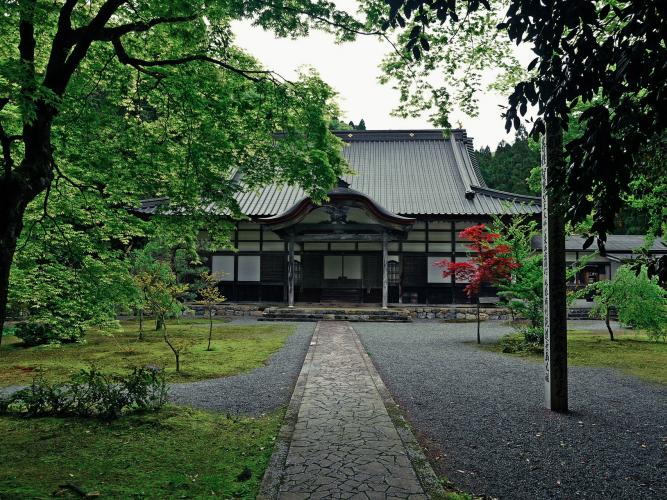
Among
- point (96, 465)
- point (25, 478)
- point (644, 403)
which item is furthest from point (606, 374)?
point (25, 478)

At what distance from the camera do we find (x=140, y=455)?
13.6 feet

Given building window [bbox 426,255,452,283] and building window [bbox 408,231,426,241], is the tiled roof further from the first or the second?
building window [bbox 408,231,426,241]

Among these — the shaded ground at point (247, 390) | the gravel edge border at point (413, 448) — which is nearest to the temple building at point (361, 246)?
the shaded ground at point (247, 390)

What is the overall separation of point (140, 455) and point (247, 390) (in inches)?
112

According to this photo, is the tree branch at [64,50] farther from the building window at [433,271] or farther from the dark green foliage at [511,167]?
the dark green foliage at [511,167]

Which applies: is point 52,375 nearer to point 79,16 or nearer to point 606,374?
point 79,16

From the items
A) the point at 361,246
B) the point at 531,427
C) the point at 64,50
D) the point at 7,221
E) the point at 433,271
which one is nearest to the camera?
the point at 7,221

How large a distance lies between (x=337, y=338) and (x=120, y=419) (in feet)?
26.1

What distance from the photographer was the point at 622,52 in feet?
8.84

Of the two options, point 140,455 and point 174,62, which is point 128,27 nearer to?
point 174,62

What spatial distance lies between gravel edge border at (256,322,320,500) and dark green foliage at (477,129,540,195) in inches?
1473

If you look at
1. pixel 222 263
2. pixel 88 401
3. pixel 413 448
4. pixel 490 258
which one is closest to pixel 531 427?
pixel 413 448

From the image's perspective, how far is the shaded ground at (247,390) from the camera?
6039mm

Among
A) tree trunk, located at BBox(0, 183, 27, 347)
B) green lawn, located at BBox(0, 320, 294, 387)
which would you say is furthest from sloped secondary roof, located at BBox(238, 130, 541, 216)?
tree trunk, located at BBox(0, 183, 27, 347)
